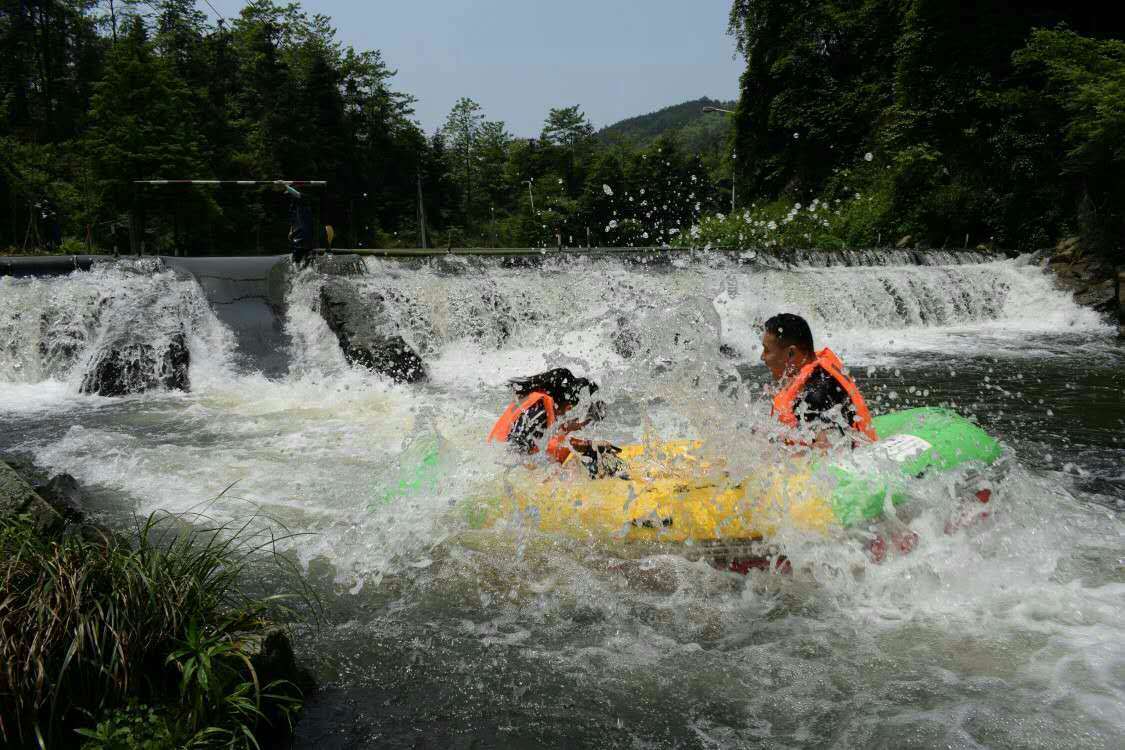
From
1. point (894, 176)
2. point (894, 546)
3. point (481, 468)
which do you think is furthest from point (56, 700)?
point (894, 176)

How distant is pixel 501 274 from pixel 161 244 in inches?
1023

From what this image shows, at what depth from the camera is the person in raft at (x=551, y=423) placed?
3.80m

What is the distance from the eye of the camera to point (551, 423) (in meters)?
3.83

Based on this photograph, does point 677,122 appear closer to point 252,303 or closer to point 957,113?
point 957,113

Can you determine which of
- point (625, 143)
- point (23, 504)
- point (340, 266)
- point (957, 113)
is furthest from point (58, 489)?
point (625, 143)

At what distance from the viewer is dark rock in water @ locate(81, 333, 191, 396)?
27.5ft

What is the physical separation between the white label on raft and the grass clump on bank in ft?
8.57

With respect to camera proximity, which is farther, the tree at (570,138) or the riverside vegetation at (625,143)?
the tree at (570,138)

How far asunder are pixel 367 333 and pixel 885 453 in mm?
7197

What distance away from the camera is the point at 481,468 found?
3.90m

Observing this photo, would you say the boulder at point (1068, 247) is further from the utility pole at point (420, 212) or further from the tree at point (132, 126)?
the utility pole at point (420, 212)

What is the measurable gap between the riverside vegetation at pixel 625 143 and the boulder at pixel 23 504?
17.7 meters

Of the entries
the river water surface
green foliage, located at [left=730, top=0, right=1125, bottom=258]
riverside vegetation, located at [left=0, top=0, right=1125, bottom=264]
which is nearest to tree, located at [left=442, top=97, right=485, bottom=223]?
riverside vegetation, located at [left=0, top=0, right=1125, bottom=264]

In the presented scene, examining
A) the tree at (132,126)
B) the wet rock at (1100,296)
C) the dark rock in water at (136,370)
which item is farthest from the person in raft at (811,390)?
the tree at (132,126)
